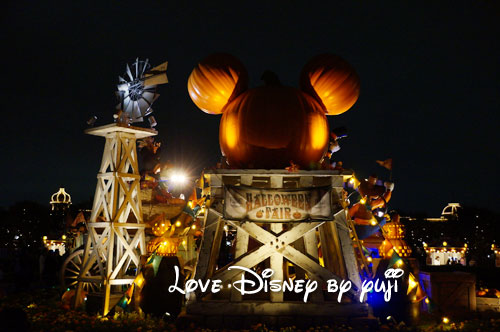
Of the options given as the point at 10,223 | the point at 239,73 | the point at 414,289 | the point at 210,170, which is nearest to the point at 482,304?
the point at 414,289

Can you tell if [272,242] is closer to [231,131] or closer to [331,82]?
[231,131]

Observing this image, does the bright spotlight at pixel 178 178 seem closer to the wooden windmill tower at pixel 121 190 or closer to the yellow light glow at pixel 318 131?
the wooden windmill tower at pixel 121 190

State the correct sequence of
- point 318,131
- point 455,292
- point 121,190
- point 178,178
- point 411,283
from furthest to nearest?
point 178,178 < point 121,190 < point 455,292 < point 318,131 < point 411,283

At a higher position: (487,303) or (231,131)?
(231,131)

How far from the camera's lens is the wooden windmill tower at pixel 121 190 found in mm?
12984

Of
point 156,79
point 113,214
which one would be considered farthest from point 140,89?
point 113,214

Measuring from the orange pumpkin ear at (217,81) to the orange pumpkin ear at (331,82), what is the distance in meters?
1.72

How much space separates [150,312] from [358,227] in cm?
627

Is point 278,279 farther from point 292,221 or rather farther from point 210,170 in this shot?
point 210,170

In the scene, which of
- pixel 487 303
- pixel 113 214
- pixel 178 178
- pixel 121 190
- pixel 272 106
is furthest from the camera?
pixel 178 178

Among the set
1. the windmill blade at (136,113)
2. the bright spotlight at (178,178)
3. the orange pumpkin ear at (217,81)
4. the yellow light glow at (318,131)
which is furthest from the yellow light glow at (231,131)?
the bright spotlight at (178,178)

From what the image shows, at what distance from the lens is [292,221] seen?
9.98 metres

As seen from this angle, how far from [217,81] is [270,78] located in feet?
4.54

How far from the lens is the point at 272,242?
395 inches
